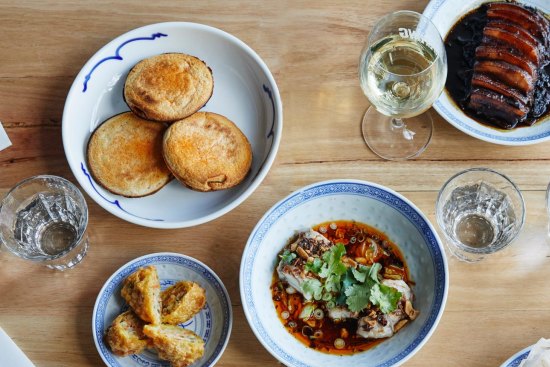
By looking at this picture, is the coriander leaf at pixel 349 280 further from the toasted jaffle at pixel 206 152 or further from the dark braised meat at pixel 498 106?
the dark braised meat at pixel 498 106

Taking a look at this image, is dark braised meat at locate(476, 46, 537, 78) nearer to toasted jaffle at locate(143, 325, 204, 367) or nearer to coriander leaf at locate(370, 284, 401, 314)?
coriander leaf at locate(370, 284, 401, 314)

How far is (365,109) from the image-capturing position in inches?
100

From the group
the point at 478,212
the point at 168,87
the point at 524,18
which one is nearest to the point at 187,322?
the point at 168,87

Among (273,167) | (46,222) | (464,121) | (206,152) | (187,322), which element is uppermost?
(464,121)

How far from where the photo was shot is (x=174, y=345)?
2.28m

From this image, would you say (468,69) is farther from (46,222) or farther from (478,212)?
(46,222)

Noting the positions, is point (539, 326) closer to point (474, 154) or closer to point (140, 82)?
point (474, 154)

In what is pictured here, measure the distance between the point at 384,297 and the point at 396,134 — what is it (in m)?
0.58

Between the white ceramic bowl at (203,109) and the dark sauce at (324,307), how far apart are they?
0.34m

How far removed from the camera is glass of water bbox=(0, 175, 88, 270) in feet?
7.99

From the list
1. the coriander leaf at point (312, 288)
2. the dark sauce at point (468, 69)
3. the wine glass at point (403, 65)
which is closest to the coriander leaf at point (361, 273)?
the coriander leaf at point (312, 288)

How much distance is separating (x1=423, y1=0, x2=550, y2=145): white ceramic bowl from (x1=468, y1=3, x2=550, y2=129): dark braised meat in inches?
1.5

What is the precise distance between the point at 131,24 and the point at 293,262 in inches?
40.5

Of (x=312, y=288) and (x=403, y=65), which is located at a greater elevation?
(x=403, y=65)
